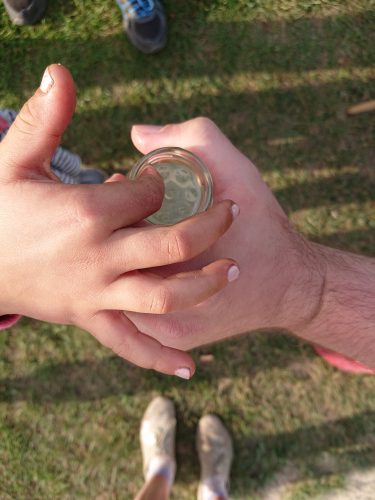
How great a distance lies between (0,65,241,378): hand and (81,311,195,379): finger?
2.0 inches

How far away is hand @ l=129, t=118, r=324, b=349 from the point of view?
6.62 feet

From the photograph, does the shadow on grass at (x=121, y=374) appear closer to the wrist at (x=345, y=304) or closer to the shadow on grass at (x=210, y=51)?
the wrist at (x=345, y=304)

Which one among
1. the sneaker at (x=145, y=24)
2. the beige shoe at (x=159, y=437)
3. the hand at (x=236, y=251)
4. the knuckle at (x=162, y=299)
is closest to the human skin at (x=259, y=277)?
the hand at (x=236, y=251)

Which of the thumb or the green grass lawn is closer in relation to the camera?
the thumb

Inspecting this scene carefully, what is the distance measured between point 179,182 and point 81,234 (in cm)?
58

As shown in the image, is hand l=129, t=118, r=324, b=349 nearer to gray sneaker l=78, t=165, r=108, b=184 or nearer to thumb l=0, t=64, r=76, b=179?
thumb l=0, t=64, r=76, b=179

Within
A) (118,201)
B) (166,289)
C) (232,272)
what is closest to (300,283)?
(232,272)

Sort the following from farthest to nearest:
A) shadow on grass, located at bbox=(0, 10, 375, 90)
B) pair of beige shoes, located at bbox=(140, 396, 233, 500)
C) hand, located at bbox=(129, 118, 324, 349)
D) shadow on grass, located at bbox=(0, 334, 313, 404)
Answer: shadow on grass, located at bbox=(0, 10, 375, 90) < shadow on grass, located at bbox=(0, 334, 313, 404) < pair of beige shoes, located at bbox=(140, 396, 233, 500) < hand, located at bbox=(129, 118, 324, 349)

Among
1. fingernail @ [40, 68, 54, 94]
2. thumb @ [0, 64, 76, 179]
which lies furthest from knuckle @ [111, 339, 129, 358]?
fingernail @ [40, 68, 54, 94]

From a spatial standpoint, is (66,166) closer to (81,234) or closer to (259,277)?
(81,234)

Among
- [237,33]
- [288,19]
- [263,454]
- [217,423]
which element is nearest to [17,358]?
[217,423]

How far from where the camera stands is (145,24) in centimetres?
380

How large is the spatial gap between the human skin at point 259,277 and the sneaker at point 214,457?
1.42 m

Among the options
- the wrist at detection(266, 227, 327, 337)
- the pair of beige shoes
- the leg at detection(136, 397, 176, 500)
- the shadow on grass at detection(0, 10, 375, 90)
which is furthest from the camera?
the shadow on grass at detection(0, 10, 375, 90)
